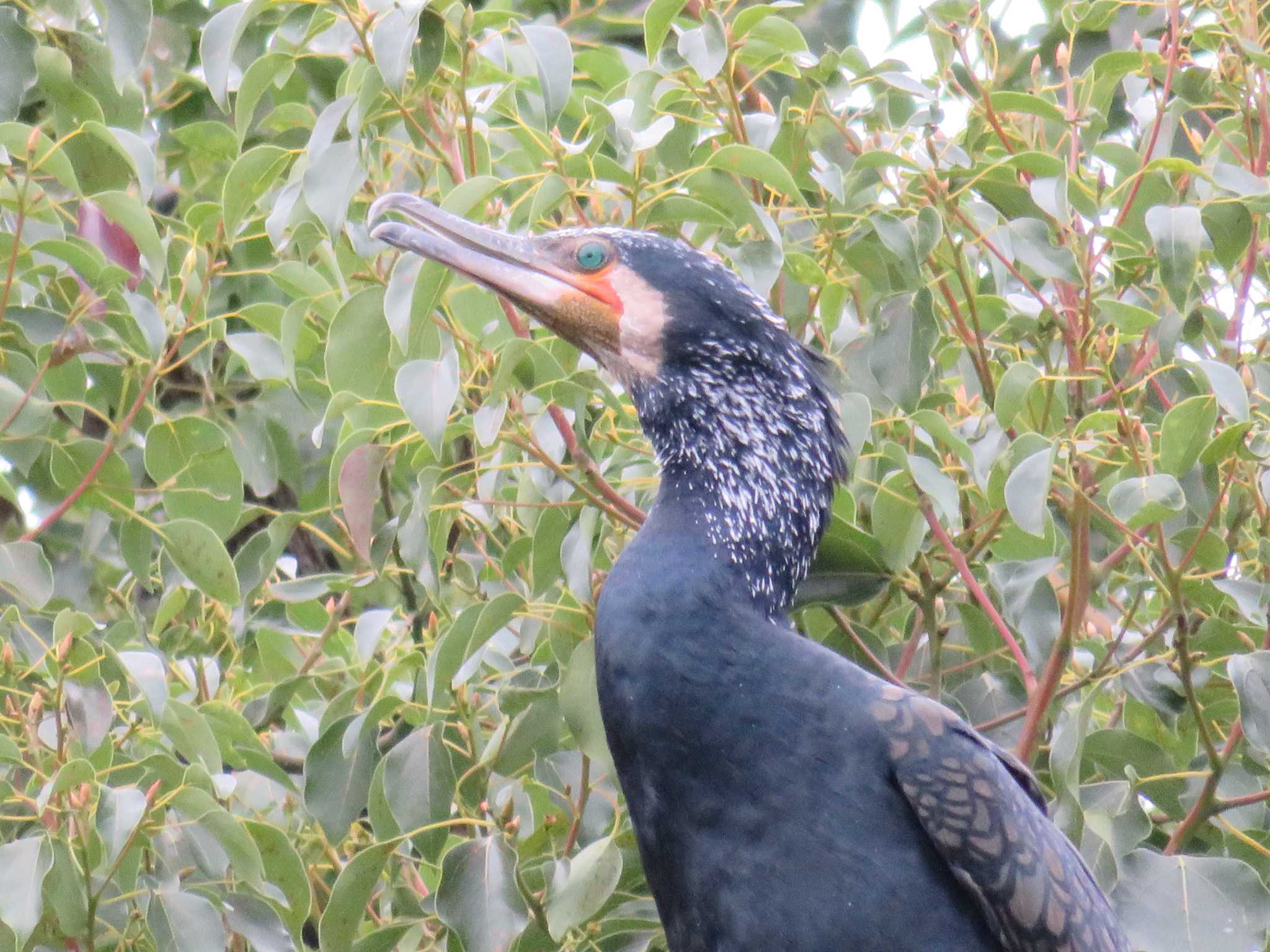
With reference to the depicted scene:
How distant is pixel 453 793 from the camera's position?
121 inches

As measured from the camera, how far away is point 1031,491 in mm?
2750

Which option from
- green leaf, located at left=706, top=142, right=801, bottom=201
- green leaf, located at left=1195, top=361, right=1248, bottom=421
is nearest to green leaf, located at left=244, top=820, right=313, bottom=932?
green leaf, located at left=706, top=142, right=801, bottom=201

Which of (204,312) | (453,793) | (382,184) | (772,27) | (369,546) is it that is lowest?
(453,793)

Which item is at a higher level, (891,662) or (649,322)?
(649,322)

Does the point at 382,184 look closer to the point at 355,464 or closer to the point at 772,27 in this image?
the point at 355,464

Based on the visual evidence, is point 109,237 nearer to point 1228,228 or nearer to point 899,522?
point 899,522

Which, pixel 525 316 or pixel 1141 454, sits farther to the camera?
pixel 525 316

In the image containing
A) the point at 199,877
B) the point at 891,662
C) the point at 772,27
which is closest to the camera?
the point at 772,27

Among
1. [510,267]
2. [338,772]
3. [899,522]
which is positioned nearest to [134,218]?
[510,267]

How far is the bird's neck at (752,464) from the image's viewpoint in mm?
3225

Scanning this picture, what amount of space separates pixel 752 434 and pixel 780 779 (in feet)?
2.42

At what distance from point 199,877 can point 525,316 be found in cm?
124

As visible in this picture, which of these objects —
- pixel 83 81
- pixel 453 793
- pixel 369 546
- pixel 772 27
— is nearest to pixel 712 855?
pixel 453 793

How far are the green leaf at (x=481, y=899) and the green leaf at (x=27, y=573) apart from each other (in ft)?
3.00
